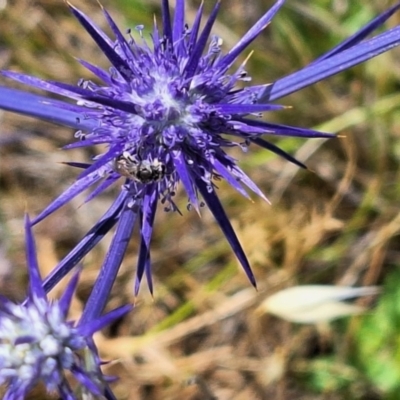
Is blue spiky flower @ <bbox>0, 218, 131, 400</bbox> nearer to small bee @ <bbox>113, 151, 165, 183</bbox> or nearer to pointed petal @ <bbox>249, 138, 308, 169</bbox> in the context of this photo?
small bee @ <bbox>113, 151, 165, 183</bbox>

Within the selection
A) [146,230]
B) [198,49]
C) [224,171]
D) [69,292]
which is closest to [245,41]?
[198,49]

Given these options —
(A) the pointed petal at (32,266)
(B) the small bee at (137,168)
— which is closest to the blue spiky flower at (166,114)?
(B) the small bee at (137,168)

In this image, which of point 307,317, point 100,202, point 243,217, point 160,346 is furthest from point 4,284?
point 307,317

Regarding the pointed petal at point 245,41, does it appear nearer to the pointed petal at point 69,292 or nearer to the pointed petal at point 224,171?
the pointed petal at point 224,171

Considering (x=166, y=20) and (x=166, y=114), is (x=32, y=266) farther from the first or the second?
(x=166, y=20)

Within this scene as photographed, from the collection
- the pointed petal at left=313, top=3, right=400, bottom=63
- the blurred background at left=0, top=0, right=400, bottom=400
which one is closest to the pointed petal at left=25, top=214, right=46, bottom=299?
the pointed petal at left=313, top=3, right=400, bottom=63

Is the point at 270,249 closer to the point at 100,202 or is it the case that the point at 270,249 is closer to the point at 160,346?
the point at 160,346

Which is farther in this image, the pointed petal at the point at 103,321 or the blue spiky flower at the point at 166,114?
the blue spiky flower at the point at 166,114
